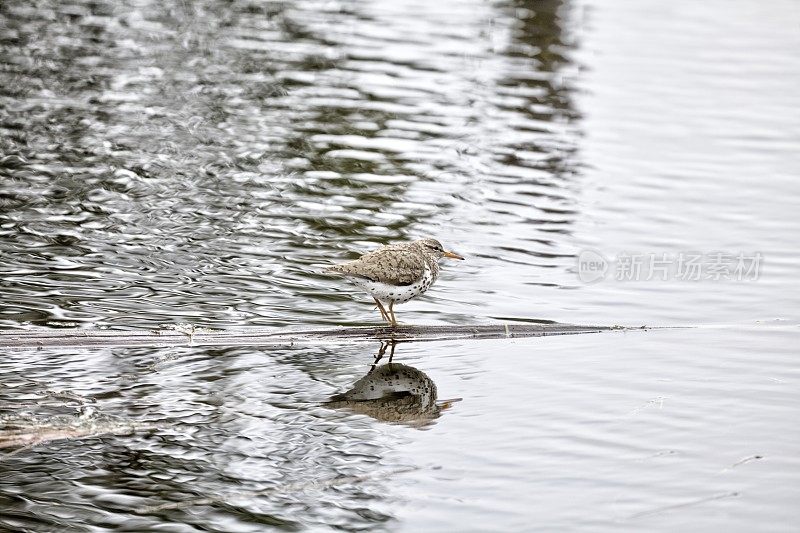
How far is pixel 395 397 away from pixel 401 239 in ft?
15.0

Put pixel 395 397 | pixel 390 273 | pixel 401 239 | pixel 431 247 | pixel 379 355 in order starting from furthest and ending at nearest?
pixel 401 239
pixel 431 247
pixel 379 355
pixel 390 273
pixel 395 397

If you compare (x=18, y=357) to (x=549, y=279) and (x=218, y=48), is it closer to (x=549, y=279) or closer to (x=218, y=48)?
(x=549, y=279)

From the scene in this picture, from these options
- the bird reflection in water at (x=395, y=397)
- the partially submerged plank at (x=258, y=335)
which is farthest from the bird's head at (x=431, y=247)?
the bird reflection in water at (x=395, y=397)

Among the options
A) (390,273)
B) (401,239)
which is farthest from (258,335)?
(401,239)

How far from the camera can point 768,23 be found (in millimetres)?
27656

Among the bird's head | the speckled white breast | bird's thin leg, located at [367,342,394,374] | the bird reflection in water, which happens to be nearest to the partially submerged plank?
bird's thin leg, located at [367,342,394,374]

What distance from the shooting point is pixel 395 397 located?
34.2 feet

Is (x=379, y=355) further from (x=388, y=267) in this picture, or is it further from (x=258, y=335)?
(x=258, y=335)

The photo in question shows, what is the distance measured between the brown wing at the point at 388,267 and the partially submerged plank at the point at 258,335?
0.48m

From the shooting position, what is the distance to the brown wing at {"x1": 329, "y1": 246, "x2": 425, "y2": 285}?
11203mm

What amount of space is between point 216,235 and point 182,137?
14.5 ft

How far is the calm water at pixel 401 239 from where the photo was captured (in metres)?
8.82

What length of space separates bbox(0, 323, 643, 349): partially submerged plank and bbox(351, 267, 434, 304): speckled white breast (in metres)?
0.30

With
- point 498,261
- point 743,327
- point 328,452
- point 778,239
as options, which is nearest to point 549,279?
point 498,261
